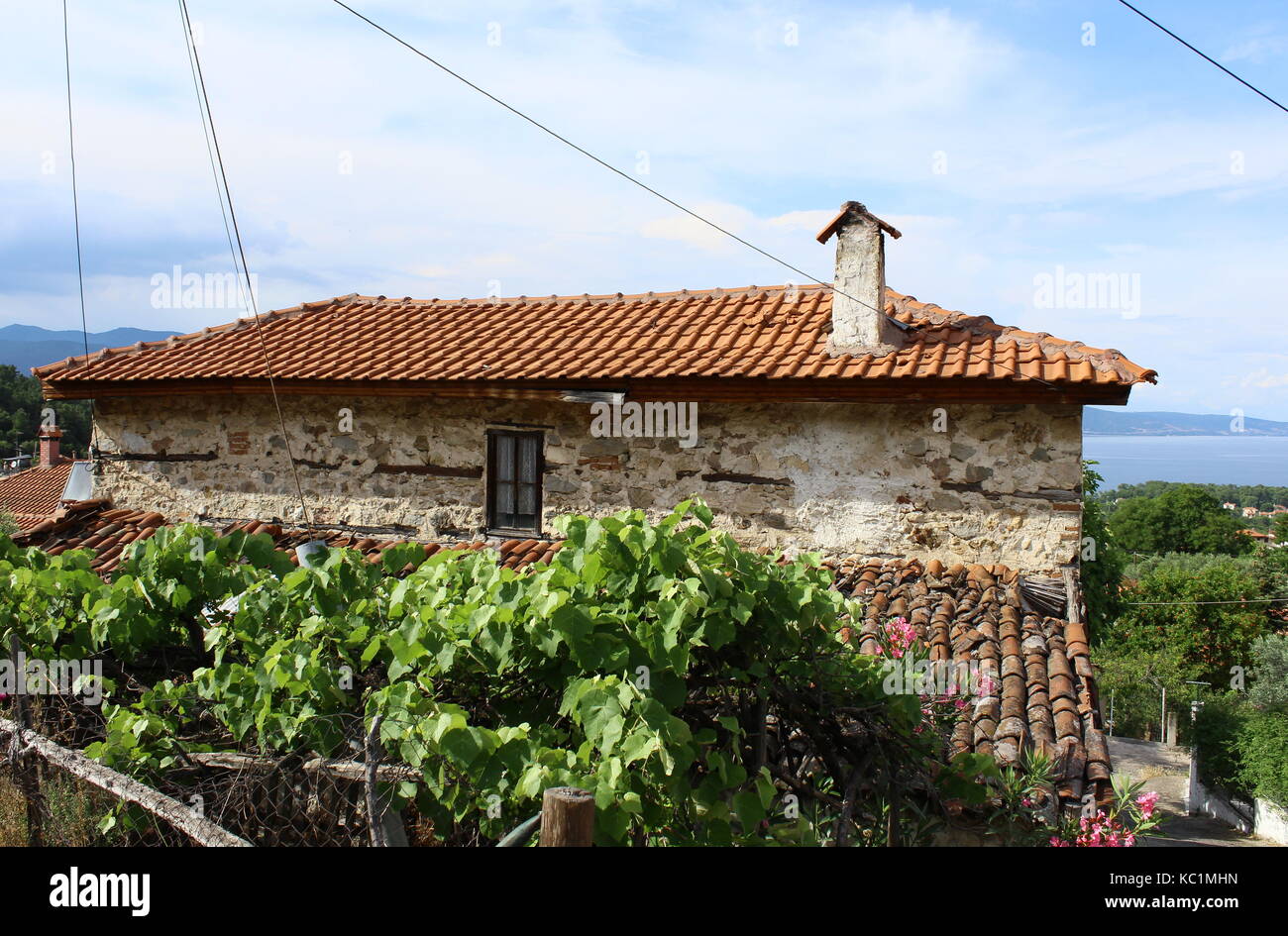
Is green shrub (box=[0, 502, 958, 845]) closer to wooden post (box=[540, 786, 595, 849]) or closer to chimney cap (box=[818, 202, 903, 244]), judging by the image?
wooden post (box=[540, 786, 595, 849])

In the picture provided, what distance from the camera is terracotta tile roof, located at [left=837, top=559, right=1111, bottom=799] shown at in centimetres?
465

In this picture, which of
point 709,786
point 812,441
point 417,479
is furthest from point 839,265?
point 709,786

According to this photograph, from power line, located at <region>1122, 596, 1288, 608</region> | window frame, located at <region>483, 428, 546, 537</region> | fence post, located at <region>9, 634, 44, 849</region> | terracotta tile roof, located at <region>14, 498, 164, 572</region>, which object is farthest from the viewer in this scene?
power line, located at <region>1122, 596, 1288, 608</region>

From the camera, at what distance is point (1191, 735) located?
2731 centimetres

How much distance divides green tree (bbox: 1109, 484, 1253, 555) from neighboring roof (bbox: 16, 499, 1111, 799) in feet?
181

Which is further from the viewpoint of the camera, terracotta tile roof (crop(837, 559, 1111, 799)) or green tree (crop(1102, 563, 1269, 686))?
green tree (crop(1102, 563, 1269, 686))

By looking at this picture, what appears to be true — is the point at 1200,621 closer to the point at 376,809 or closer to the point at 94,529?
the point at 94,529

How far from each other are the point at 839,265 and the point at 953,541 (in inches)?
97.2

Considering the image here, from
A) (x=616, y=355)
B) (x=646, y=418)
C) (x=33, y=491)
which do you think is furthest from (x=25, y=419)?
(x=646, y=418)

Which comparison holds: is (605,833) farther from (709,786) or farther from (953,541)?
(953,541)

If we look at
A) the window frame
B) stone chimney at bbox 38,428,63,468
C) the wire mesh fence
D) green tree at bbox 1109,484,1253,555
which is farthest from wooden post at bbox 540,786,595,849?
green tree at bbox 1109,484,1253,555

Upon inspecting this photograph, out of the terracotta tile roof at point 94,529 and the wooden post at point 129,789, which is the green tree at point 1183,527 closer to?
the terracotta tile roof at point 94,529

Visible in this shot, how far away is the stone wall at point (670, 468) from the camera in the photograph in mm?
6684

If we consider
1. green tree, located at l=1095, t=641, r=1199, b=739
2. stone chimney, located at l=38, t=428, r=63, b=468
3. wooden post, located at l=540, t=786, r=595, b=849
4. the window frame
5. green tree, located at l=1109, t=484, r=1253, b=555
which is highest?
stone chimney, located at l=38, t=428, r=63, b=468
